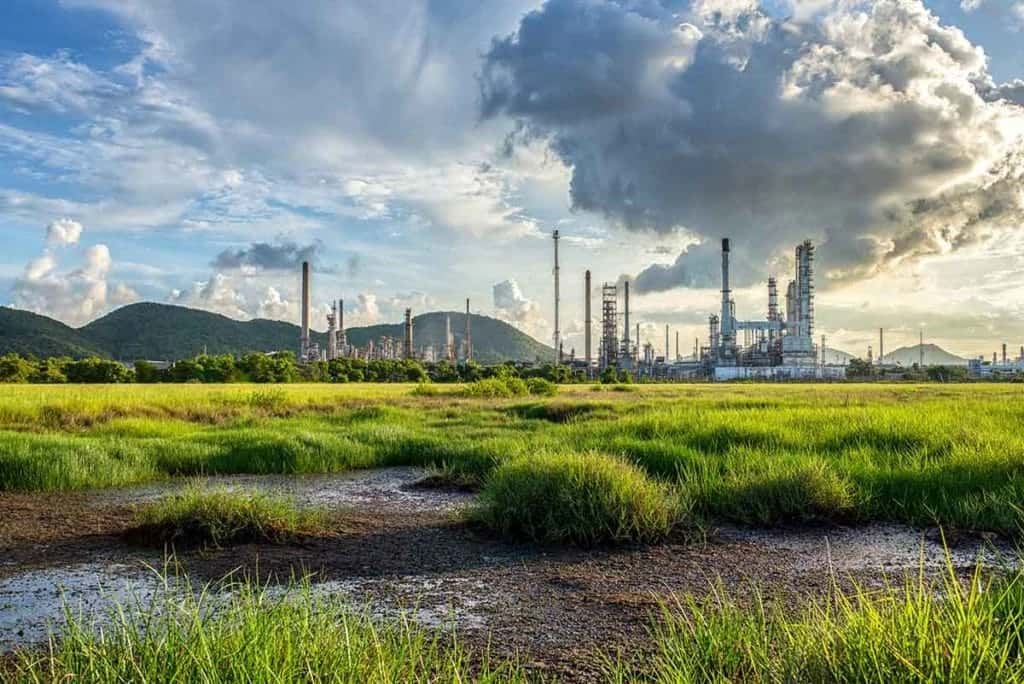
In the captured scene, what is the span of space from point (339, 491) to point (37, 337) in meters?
120

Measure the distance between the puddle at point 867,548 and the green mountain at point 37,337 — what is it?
115m

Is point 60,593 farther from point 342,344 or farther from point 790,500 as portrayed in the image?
point 342,344

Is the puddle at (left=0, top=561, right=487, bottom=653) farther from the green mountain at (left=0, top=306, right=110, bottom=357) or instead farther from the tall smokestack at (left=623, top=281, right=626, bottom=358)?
the green mountain at (left=0, top=306, right=110, bottom=357)

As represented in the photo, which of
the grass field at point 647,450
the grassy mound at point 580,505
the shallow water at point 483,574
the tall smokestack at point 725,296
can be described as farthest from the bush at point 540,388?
the tall smokestack at point 725,296

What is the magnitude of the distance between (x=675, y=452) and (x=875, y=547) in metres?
4.75

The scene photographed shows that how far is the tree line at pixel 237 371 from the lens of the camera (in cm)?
6338

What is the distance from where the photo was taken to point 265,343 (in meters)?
178

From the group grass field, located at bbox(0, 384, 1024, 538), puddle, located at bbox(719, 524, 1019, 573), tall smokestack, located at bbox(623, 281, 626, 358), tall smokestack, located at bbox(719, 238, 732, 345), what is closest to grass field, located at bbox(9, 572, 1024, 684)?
puddle, located at bbox(719, 524, 1019, 573)

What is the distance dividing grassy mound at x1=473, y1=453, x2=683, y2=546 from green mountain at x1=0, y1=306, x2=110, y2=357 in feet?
372

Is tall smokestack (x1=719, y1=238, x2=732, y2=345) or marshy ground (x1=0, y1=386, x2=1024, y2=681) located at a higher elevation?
tall smokestack (x1=719, y1=238, x2=732, y2=345)

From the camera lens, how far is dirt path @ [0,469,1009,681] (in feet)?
17.9

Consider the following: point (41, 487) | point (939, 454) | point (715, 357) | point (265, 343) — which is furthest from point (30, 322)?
point (939, 454)

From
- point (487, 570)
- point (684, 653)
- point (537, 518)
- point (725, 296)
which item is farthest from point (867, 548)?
point (725, 296)

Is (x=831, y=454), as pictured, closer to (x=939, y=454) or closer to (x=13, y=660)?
(x=939, y=454)
